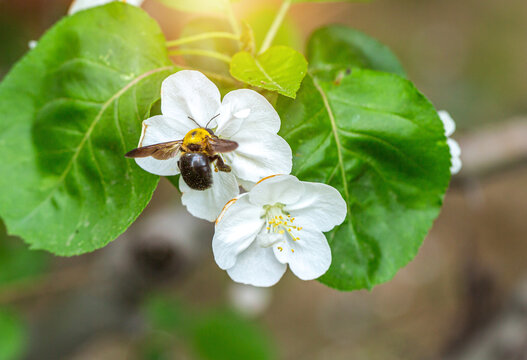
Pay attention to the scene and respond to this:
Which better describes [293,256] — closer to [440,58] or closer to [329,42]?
[329,42]

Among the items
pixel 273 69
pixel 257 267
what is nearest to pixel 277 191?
pixel 257 267

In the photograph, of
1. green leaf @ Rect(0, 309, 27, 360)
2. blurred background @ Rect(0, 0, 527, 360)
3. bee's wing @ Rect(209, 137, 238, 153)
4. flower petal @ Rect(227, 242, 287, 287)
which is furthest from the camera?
blurred background @ Rect(0, 0, 527, 360)

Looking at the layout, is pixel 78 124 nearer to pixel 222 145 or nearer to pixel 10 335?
pixel 222 145

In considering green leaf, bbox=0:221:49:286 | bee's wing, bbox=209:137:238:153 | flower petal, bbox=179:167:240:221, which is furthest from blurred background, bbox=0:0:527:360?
bee's wing, bbox=209:137:238:153

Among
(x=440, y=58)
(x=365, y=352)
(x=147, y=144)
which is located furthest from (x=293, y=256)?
(x=440, y=58)

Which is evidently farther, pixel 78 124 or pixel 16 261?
pixel 16 261

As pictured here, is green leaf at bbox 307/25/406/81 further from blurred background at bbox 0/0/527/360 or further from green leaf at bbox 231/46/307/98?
blurred background at bbox 0/0/527/360

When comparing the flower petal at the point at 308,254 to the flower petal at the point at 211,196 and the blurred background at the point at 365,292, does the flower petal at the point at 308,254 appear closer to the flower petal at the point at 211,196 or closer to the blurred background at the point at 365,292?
A: the flower petal at the point at 211,196

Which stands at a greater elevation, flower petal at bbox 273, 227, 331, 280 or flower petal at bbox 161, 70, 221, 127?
flower petal at bbox 161, 70, 221, 127
